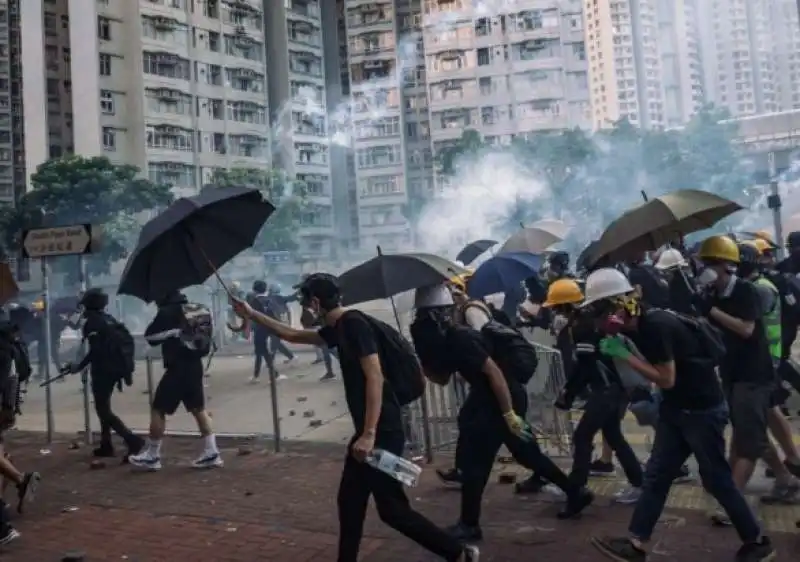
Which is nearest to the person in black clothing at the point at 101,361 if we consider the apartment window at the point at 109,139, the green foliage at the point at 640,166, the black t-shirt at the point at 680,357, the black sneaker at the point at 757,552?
Result: the black t-shirt at the point at 680,357

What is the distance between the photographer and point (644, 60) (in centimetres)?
4416

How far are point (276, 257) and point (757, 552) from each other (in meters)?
34.2

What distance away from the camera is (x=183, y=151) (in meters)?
41.5

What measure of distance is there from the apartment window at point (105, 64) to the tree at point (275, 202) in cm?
746

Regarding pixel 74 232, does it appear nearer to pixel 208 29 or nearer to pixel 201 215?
pixel 201 215

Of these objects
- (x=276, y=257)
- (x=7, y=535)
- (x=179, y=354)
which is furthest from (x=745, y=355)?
(x=276, y=257)

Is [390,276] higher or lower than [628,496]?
higher

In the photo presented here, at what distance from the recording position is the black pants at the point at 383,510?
372 centimetres

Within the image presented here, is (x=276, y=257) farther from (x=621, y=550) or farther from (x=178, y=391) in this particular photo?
(x=621, y=550)

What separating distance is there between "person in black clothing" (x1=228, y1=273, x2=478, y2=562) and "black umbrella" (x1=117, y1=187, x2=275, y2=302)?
1.28 meters

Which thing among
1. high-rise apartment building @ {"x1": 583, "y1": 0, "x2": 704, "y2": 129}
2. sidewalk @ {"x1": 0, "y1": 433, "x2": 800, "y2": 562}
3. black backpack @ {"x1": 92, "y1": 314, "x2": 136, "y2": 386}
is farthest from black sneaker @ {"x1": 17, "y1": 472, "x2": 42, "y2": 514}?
high-rise apartment building @ {"x1": 583, "y1": 0, "x2": 704, "y2": 129}

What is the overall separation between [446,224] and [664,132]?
41.6ft

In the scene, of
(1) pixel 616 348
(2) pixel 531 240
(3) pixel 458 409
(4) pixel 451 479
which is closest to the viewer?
(1) pixel 616 348

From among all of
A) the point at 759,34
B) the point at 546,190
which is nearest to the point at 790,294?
the point at 546,190
